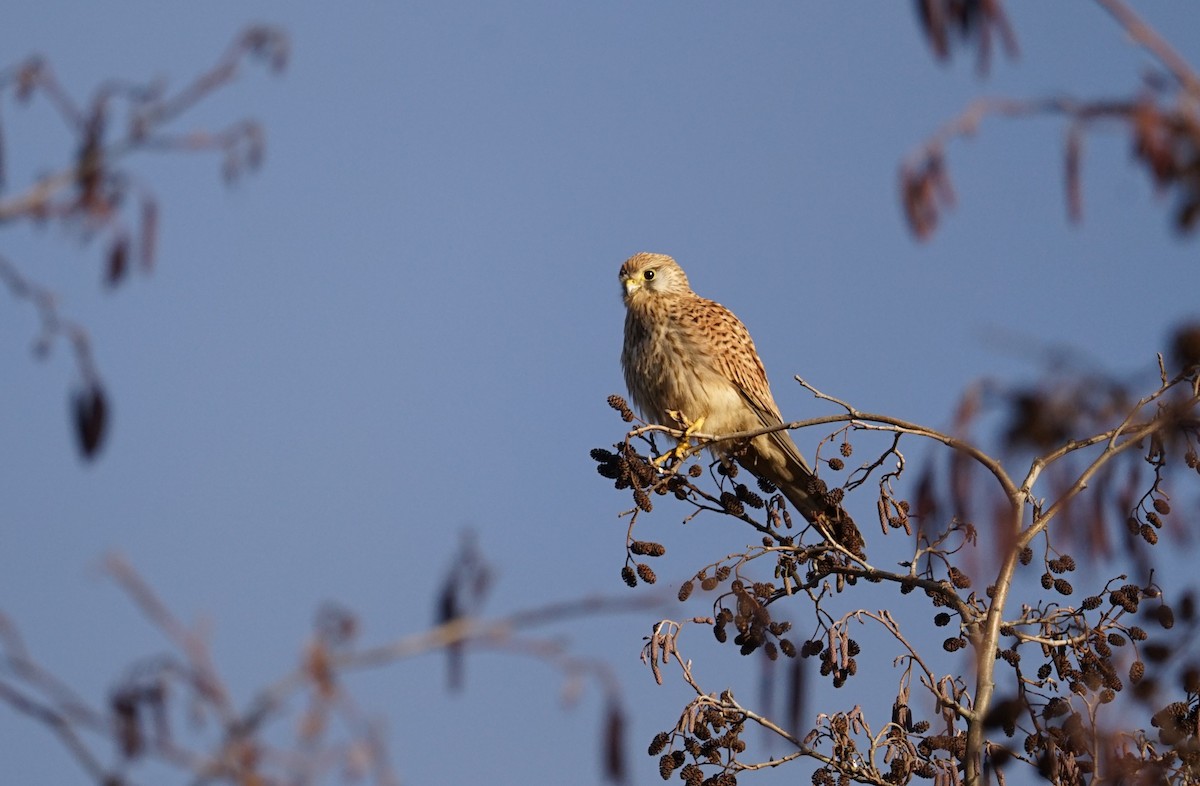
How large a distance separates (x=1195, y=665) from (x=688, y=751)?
1.28 m

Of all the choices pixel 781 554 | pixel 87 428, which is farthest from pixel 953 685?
pixel 87 428

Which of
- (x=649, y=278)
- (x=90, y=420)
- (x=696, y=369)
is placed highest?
(x=649, y=278)

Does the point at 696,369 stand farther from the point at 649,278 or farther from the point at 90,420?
the point at 90,420

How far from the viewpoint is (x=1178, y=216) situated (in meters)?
1.52

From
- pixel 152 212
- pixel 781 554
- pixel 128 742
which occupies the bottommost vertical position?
pixel 128 742

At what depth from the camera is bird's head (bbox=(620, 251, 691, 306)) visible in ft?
21.4

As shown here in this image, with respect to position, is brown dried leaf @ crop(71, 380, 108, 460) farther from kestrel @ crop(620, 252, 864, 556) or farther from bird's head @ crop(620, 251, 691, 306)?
bird's head @ crop(620, 251, 691, 306)

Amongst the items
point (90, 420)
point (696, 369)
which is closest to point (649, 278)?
point (696, 369)

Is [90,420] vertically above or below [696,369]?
below

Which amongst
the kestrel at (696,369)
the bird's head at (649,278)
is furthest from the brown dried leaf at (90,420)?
the bird's head at (649,278)

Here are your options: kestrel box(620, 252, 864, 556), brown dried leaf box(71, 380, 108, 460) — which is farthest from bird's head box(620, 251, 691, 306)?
brown dried leaf box(71, 380, 108, 460)

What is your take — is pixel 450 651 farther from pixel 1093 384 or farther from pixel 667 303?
pixel 667 303

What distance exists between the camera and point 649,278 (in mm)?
6586

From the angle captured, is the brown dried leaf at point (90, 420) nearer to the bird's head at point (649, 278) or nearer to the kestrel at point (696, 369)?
the kestrel at point (696, 369)
